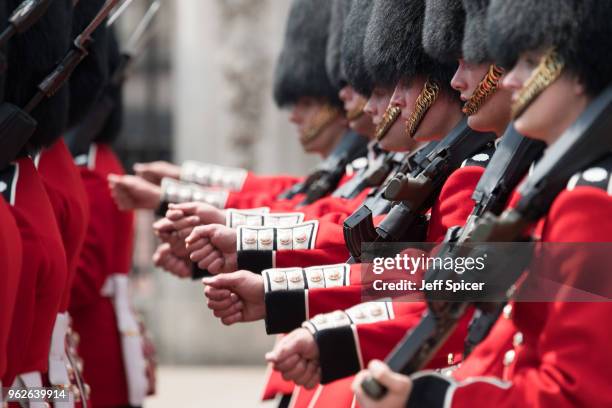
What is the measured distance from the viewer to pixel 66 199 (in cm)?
366

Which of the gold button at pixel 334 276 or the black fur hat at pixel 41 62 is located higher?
the black fur hat at pixel 41 62

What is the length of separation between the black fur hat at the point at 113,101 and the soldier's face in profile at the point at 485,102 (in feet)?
8.66

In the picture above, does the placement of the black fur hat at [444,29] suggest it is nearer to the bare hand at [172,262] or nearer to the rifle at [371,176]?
the rifle at [371,176]

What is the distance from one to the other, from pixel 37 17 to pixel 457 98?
3.23 ft

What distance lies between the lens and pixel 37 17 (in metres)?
3.03

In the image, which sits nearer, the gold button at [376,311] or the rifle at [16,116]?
the gold button at [376,311]

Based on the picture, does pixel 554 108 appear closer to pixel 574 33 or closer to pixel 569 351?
pixel 574 33

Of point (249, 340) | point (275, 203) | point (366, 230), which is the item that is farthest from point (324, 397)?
point (249, 340)

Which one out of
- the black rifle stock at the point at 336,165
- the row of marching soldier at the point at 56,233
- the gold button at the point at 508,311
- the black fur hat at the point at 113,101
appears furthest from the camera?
the black fur hat at the point at 113,101

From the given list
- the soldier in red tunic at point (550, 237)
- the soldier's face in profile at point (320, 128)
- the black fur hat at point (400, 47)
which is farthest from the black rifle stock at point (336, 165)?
the soldier in red tunic at point (550, 237)

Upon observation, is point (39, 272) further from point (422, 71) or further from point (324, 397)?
point (422, 71)

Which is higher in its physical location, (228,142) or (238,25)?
(238,25)

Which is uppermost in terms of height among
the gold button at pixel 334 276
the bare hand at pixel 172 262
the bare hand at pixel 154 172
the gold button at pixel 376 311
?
the bare hand at pixel 154 172

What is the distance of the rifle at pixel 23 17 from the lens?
298 centimetres
